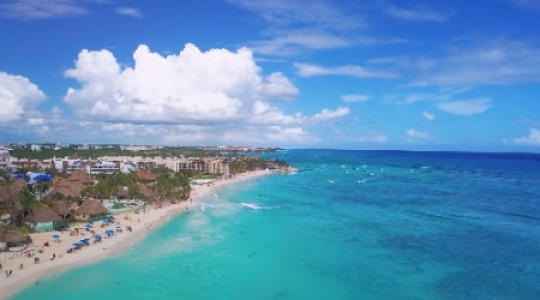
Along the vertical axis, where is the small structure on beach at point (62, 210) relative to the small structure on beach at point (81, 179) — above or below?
below

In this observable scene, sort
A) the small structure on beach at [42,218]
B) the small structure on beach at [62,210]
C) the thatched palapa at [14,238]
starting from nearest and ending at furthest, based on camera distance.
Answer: the thatched palapa at [14,238], the small structure on beach at [42,218], the small structure on beach at [62,210]

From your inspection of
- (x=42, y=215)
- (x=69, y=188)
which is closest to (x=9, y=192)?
(x=69, y=188)

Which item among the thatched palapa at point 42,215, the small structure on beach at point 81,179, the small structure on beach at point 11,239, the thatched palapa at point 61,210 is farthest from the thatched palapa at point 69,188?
the small structure on beach at point 11,239

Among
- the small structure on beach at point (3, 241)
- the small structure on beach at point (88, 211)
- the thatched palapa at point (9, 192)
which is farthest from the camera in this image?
the thatched palapa at point (9, 192)

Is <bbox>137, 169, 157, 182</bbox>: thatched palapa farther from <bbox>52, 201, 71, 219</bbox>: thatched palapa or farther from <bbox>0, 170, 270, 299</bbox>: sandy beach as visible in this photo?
<bbox>52, 201, 71, 219</bbox>: thatched palapa

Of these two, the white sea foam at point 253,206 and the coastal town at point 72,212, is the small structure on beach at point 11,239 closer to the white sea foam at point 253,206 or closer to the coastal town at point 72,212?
the coastal town at point 72,212

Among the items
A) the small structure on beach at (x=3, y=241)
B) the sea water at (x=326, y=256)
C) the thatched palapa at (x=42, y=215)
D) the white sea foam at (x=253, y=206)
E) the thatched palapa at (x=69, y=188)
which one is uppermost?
the thatched palapa at (x=69, y=188)

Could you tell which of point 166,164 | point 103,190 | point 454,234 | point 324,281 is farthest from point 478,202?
point 166,164

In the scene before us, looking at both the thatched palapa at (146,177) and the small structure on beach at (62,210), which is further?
the thatched palapa at (146,177)
